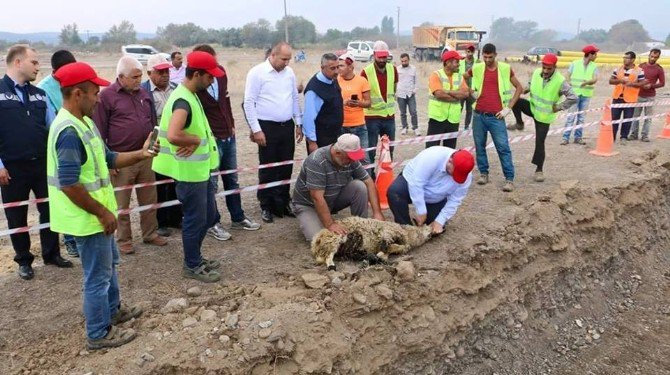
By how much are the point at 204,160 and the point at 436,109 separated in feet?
13.8

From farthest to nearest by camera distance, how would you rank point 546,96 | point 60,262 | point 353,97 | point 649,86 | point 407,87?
point 407,87, point 649,86, point 546,96, point 353,97, point 60,262

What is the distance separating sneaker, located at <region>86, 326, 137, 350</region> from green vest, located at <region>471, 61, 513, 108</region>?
5.30 m

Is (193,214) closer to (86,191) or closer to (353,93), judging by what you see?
(86,191)

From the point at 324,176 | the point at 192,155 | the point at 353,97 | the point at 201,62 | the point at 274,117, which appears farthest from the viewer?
the point at 353,97

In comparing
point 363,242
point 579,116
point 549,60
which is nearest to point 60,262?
point 363,242

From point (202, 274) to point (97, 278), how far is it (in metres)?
1.18

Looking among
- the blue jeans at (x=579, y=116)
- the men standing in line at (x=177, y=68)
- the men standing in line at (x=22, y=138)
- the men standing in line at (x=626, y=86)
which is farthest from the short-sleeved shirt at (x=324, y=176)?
the men standing in line at (x=626, y=86)

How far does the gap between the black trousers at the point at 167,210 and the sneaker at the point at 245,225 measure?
58 cm

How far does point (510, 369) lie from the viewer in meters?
4.99

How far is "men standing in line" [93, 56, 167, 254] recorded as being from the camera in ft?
16.0

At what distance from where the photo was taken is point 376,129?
7.56 meters

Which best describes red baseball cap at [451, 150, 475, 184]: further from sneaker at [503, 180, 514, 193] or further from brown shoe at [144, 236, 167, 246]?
brown shoe at [144, 236, 167, 246]

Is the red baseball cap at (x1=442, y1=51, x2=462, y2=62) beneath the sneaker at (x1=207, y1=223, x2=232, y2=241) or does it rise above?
above

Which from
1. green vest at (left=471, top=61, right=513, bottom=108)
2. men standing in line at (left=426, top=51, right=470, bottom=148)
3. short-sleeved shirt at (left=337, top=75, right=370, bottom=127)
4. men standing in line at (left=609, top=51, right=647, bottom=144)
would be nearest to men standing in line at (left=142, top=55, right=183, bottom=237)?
short-sleeved shirt at (left=337, top=75, right=370, bottom=127)
